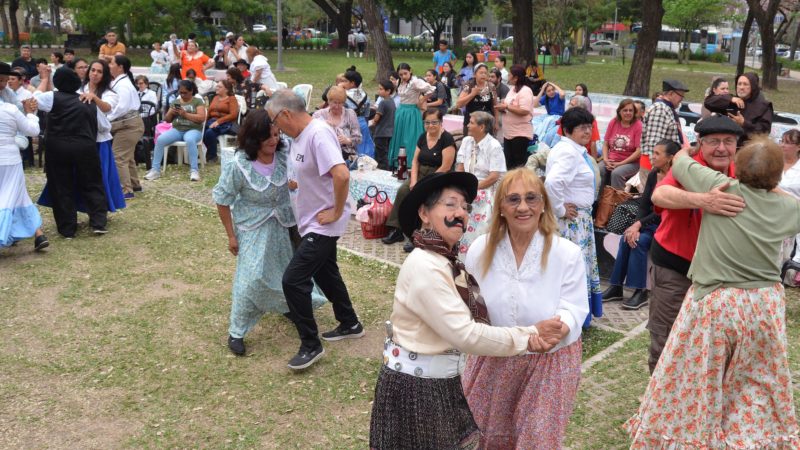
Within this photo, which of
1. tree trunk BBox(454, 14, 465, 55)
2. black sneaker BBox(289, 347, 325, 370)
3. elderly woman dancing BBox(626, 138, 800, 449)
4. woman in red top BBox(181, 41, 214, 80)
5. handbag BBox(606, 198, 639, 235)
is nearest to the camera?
elderly woman dancing BBox(626, 138, 800, 449)

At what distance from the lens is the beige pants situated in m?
10.2

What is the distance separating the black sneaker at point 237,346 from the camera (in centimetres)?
575

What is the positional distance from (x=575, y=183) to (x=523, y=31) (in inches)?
815

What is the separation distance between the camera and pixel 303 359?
17.8 ft

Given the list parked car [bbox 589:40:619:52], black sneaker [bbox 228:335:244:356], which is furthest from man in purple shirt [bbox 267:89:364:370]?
parked car [bbox 589:40:619:52]

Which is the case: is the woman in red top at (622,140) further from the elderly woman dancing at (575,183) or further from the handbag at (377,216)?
the elderly woman dancing at (575,183)

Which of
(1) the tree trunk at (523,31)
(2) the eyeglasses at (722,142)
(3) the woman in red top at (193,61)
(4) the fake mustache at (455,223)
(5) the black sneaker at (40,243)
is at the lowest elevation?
(5) the black sneaker at (40,243)

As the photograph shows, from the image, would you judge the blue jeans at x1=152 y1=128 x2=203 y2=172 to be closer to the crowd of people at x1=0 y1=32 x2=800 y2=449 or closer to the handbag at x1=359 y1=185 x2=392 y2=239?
the crowd of people at x1=0 y1=32 x2=800 y2=449

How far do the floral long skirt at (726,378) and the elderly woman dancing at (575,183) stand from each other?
5.64 ft

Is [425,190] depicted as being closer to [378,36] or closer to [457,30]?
[378,36]

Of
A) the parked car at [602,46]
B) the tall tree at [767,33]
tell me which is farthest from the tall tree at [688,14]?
the tall tree at [767,33]

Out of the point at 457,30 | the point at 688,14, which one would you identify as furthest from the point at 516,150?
the point at 457,30

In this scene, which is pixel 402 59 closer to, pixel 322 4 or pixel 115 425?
pixel 322 4

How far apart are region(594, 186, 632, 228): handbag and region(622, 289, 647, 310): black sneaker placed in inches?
39.9
